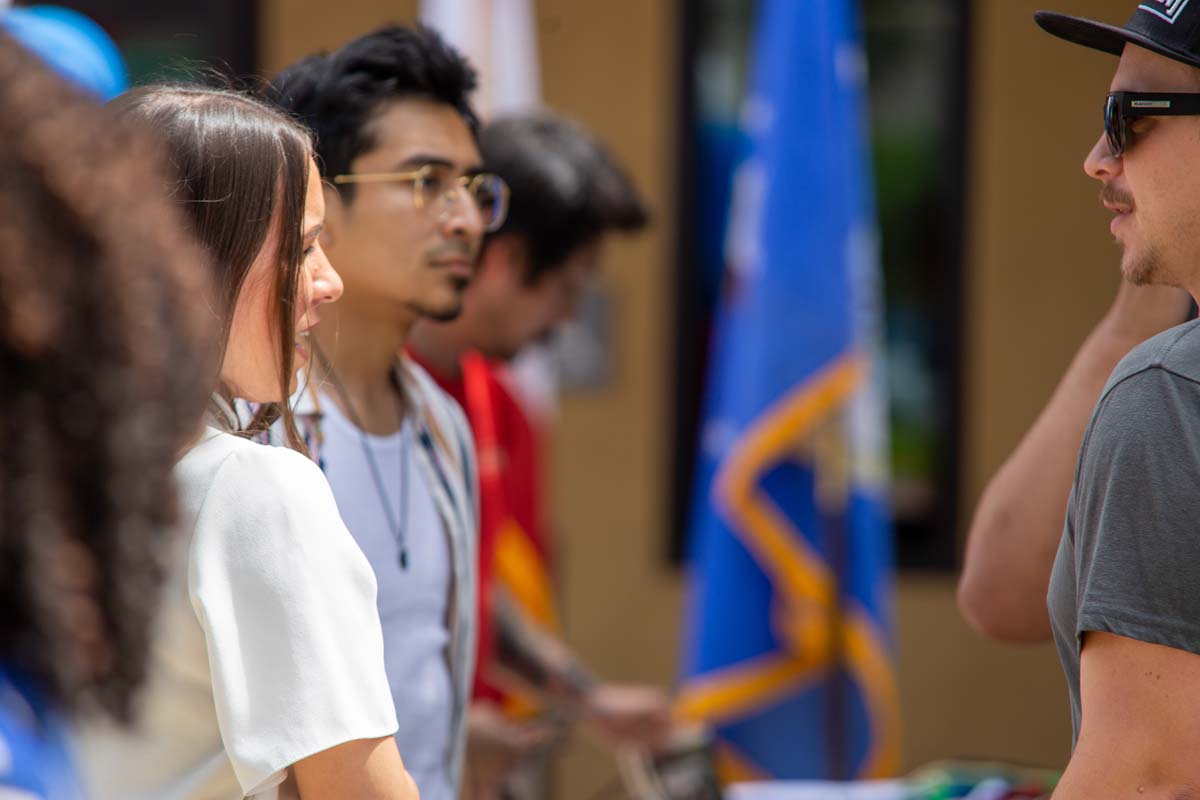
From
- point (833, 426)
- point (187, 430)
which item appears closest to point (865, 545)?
point (833, 426)

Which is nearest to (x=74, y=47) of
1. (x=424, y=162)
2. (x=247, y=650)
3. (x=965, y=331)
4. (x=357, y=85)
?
(x=357, y=85)

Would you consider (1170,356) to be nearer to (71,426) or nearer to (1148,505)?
(1148,505)

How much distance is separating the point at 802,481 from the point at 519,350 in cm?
84

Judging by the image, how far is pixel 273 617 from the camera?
1354 millimetres

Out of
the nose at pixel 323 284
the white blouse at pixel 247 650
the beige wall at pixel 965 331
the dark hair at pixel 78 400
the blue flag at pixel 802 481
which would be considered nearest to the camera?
the dark hair at pixel 78 400

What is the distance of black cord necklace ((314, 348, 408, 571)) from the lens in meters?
1.98

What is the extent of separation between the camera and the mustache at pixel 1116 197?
1.71 metres

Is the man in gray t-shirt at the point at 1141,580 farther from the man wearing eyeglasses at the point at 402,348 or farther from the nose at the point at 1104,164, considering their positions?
the man wearing eyeglasses at the point at 402,348

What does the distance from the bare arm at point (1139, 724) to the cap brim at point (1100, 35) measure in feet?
2.17

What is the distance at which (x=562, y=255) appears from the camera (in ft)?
11.0

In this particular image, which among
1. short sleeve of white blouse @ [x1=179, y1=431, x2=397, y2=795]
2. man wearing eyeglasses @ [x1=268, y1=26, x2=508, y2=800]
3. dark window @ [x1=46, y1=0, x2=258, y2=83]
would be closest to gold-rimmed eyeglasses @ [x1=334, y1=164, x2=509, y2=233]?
man wearing eyeglasses @ [x1=268, y1=26, x2=508, y2=800]

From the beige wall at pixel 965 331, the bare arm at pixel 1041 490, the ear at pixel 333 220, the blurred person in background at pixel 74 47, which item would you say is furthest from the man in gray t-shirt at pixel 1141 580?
the beige wall at pixel 965 331

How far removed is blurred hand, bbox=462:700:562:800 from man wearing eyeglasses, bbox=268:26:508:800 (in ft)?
3.26

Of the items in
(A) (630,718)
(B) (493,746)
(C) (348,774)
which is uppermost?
(C) (348,774)
